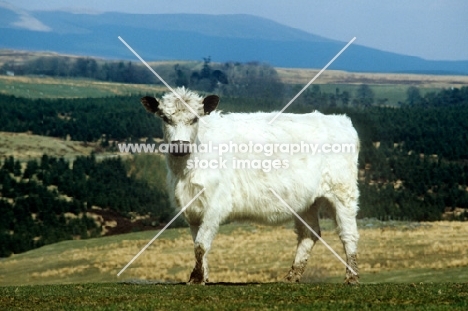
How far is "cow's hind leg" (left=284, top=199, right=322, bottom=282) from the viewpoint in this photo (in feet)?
71.5

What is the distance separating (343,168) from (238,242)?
135 feet

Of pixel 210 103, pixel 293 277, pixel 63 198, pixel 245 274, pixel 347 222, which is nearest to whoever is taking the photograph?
pixel 210 103

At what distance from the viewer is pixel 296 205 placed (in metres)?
21.4

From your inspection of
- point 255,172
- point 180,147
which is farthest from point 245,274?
point 180,147

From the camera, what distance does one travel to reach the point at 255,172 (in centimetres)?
2088

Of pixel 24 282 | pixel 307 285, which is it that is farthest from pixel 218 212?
pixel 24 282

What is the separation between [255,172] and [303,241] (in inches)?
90.7

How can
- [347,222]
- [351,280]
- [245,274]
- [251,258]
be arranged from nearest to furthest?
1. [351,280]
2. [347,222]
3. [245,274]
4. [251,258]

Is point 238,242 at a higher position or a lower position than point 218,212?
lower

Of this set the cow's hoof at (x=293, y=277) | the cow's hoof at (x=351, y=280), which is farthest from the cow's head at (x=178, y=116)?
the cow's hoof at (x=351, y=280)

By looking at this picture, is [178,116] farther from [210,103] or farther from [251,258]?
[251,258]

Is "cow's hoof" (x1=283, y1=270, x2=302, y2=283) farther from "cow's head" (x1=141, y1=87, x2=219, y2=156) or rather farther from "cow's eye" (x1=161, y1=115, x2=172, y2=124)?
"cow's eye" (x1=161, y1=115, x2=172, y2=124)

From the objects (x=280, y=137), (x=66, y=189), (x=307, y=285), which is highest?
(x=280, y=137)

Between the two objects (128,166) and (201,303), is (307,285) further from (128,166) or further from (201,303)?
(128,166)
